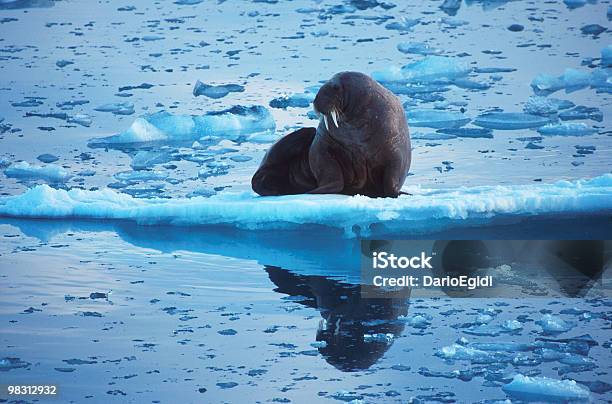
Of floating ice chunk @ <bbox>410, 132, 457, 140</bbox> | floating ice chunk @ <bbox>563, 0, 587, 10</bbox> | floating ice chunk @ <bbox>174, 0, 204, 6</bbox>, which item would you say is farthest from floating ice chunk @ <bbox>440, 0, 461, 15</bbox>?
floating ice chunk @ <bbox>410, 132, 457, 140</bbox>

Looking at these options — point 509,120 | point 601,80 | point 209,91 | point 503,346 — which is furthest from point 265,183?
point 601,80

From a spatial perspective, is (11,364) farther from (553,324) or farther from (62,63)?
(62,63)

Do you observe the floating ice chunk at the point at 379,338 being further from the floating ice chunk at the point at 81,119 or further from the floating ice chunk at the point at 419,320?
the floating ice chunk at the point at 81,119

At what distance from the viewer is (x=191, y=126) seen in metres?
10.6

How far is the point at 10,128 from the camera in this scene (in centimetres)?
1083

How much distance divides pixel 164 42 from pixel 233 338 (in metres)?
9.52

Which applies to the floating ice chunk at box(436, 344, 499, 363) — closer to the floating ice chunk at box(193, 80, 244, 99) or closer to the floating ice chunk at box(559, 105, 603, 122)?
the floating ice chunk at box(559, 105, 603, 122)

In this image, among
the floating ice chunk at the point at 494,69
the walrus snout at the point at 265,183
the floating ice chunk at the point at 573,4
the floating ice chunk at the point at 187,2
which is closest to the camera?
the walrus snout at the point at 265,183

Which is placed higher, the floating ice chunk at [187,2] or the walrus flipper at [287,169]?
the floating ice chunk at [187,2]

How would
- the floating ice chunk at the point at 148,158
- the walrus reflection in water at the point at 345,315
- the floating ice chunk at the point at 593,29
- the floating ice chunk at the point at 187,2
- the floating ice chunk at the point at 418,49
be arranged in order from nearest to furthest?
the walrus reflection in water at the point at 345,315
the floating ice chunk at the point at 148,158
the floating ice chunk at the point at 418,49
the floating ice chunk at the point at 593,29
the floating ice chunk at the point at 187,2

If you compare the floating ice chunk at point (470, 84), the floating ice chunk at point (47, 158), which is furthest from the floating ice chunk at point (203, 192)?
the floating ice chunk at point (470, 84)

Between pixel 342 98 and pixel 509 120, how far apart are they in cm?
306

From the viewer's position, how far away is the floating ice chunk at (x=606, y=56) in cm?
1302

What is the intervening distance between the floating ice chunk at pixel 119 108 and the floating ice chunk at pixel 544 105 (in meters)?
3.34
